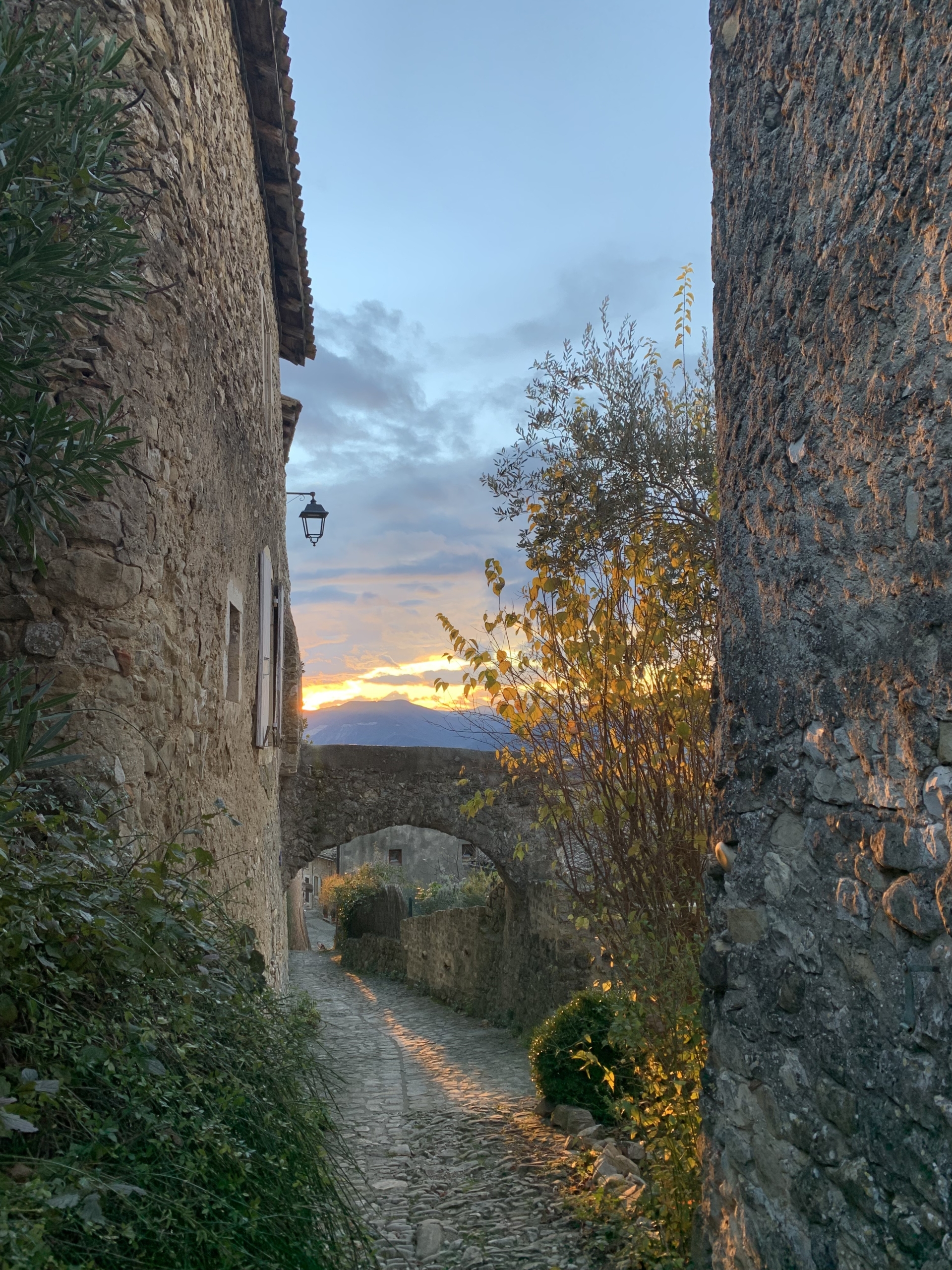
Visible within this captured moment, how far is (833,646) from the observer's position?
2.25 metres

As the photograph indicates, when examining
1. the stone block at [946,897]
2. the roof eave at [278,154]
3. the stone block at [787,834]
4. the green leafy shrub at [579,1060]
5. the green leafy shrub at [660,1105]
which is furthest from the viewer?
the green leafy shrub at [579,1060]

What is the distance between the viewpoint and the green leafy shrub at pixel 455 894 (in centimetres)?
1620

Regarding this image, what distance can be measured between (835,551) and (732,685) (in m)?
0.60

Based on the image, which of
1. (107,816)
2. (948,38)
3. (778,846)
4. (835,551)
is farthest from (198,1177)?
(948,38)

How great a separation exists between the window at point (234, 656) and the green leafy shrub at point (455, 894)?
1029 cm

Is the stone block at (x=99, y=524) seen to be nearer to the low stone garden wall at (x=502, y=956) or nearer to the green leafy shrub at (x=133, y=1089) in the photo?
the green leafy shrub at (x=133, y=1089)

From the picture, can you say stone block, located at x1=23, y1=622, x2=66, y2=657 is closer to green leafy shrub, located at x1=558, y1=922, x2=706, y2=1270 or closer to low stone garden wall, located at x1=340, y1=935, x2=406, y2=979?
green leafy shrub, located at x1=558, y1=922, x2=706, y2=1270

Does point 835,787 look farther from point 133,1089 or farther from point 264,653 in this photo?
point 264,653

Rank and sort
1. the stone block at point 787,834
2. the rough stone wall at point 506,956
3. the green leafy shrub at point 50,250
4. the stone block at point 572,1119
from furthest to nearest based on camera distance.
Answer: the rough stone wall at point 506,956 < the stone block at point 572,1119 < the green leafy shrub at point 50,250 < the stone block at point 787,834

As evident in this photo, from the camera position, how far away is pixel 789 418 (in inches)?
97.5

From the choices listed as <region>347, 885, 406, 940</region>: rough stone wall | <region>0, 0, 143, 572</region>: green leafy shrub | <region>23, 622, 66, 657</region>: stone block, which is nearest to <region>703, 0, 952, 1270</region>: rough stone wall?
<region>0, 0, 143, 572</region>: green leafy shrub

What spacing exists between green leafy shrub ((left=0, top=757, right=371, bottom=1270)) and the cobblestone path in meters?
0.34

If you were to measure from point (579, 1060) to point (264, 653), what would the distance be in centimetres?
367

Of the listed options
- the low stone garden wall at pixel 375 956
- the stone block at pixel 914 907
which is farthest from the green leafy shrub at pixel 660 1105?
the low stone garden wall at pixel 375 956
